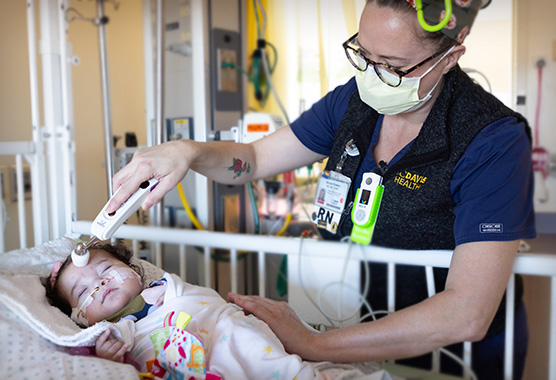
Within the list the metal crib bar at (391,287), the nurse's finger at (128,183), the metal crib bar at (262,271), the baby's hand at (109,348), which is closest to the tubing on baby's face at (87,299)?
the baby's hand at (109,348)

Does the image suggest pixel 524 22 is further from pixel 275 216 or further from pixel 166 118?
pixel 275 216

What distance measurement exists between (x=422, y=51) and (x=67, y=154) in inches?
35.0

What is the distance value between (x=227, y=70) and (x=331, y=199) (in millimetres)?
522

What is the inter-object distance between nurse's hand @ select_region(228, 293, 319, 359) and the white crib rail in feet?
0.53

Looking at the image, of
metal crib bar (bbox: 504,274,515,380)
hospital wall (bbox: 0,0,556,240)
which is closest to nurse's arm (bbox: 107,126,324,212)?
hospital wall (bbox: 0,0,556,240)

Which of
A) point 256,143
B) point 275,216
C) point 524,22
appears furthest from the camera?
point 275,216

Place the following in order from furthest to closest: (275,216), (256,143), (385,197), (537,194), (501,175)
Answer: (537,194), (275,216), (256,143), (385,197), (501,175)

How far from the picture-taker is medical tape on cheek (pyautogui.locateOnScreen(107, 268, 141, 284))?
3.10 feet

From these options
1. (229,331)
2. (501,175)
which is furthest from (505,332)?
(229,331)

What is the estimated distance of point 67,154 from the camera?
3.90ft

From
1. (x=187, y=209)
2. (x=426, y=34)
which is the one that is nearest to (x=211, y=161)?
(x=187, y=209)

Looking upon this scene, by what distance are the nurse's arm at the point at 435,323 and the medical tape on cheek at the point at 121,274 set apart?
27cm

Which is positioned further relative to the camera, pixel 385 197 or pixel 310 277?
pixel 310 277

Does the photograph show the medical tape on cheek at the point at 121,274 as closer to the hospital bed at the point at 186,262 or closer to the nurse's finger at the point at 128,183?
the hospital bed at the point at 186,262
